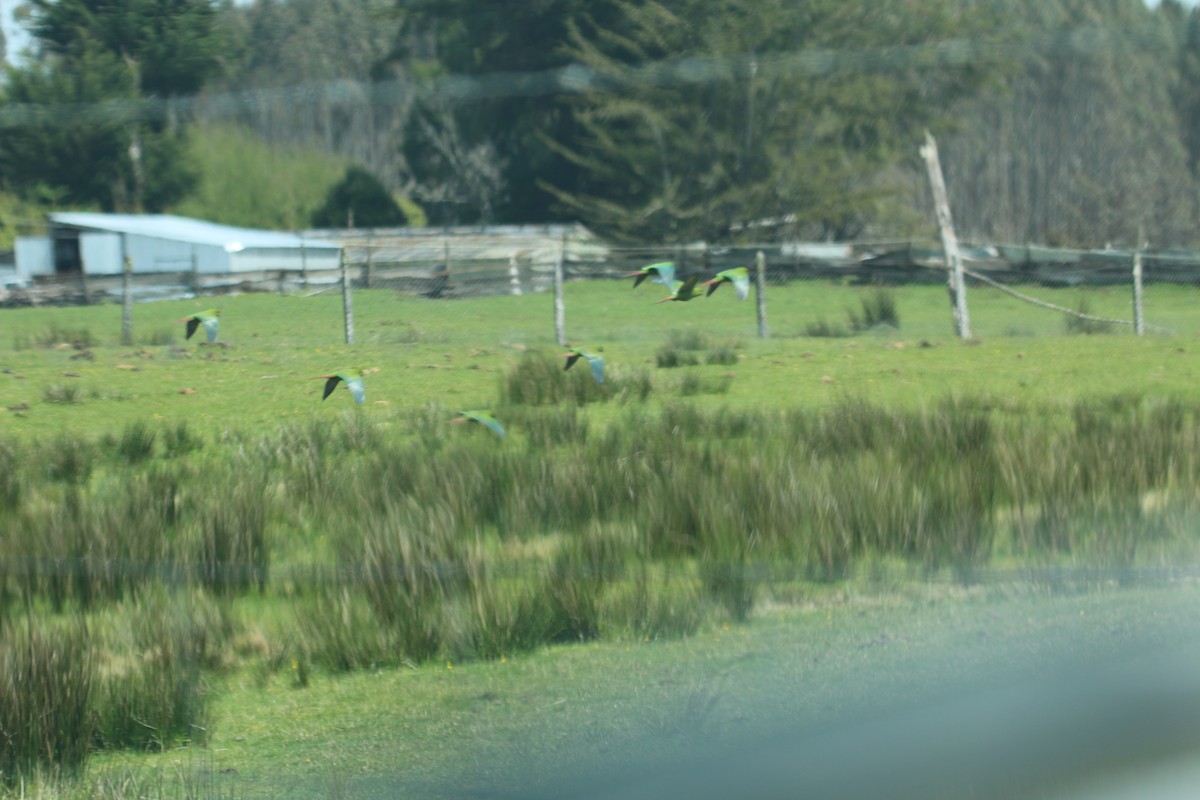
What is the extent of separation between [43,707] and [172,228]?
25783 millimetres

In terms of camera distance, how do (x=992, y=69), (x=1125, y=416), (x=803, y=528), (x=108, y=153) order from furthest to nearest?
(x=992, y=69) → (x=108, y=153) → (x=1125, y=416) → (x=803, y=528)

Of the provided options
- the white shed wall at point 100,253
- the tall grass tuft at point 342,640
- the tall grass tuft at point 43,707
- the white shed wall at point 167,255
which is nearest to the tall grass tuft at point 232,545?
the tall grass tuft at point 342,640

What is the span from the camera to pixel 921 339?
15.4 metres

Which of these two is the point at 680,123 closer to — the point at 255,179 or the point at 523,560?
the point at 255,179

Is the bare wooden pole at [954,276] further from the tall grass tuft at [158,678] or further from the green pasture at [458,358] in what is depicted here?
the tall grass tuft at [158,678]

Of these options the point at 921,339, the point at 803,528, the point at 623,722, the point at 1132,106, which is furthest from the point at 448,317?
the point at 1132,106

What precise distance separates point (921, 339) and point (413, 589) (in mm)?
10378

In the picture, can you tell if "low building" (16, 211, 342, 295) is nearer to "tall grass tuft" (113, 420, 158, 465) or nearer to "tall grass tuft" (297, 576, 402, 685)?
"tall grass tuft" (113, 420, 158, 465)

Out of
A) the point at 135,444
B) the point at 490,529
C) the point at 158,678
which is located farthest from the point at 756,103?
the point at 158,678

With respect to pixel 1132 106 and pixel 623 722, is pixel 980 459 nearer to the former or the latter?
pixel 623 722

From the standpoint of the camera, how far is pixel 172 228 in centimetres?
2912

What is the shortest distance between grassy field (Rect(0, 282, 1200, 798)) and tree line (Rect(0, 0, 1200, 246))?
48.1 feet

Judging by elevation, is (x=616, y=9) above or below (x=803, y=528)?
above

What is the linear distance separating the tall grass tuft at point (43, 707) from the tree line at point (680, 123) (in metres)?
19.1
